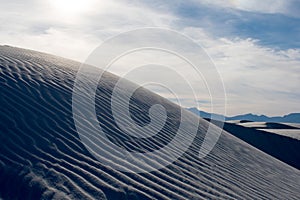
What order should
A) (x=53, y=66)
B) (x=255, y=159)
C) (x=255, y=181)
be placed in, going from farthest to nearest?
1. (x=53, y=66)
2. (x=255, y=159)
3. (x=255, y=181)

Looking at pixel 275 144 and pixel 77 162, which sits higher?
pixel 275 144

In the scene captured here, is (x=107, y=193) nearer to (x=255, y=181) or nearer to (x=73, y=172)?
(x=73, y=172)

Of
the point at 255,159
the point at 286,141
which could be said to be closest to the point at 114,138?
the point at 255,159

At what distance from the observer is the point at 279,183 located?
8.20 metres

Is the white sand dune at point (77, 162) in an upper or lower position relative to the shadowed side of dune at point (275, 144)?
lower

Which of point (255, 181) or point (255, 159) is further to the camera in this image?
point (255, 159)

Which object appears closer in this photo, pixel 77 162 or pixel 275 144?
pixel 77 162

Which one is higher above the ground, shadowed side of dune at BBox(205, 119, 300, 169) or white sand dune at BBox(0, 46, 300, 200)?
shadowed side of dune at BBox(205, 119, 300, 169)

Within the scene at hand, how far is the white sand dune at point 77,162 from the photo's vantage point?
4.97 m

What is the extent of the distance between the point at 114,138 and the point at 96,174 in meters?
1.79

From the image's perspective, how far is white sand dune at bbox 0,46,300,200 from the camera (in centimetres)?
497

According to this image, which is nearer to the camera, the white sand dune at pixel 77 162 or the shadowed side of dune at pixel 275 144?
the white sand dune at pixel 77 162

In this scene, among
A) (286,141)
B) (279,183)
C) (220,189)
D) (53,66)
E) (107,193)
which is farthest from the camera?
(286,141)

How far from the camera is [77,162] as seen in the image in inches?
221
